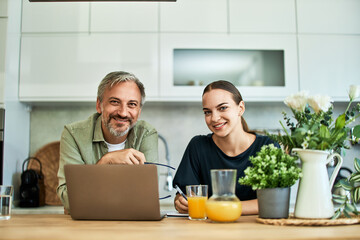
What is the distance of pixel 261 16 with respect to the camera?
2.93 meters

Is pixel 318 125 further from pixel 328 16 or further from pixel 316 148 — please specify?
pixel 328 16

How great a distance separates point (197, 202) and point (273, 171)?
0.28 metres

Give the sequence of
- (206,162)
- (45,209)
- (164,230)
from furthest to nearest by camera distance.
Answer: (45,209) < (206,162) < (164,230)

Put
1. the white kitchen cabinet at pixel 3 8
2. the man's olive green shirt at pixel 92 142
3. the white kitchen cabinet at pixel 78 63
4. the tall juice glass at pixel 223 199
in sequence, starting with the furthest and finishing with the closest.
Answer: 1. the white kitchen cabinet at pixel 78 63
2. the white kitchen cabinet at pixel 3 8
3. the man's olive green shirt at pixel 92 142
4. the tall juice glass at pixel 223 199

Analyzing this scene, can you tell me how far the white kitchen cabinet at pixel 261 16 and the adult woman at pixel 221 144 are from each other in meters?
1.25

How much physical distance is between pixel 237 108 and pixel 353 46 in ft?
5.41

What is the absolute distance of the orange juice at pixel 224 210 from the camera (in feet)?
3.65

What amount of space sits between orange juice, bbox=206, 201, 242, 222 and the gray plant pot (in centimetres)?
9

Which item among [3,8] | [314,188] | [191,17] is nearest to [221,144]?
[314,188]

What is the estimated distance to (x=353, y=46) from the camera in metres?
2.95

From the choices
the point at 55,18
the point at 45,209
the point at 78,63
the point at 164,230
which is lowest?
the point at 45,209

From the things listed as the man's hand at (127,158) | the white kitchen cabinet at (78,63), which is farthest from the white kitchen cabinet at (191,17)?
the man's hand at (127,158)

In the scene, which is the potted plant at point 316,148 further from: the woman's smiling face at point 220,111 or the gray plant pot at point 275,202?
the woman's smiling face at point 220,111

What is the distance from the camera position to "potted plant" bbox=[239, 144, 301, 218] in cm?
113
